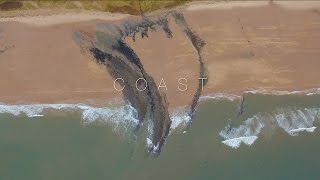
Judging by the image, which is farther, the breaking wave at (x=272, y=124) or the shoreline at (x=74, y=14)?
the breaking wave at (x=272, y=124)

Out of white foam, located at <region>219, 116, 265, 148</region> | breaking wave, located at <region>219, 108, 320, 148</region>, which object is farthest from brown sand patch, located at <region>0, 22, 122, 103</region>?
breaking wave, located at <region>219, 108, 320, 148</region>

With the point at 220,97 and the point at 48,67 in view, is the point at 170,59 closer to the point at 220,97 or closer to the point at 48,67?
the point at 220,97

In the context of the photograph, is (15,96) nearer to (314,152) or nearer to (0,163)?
(0,163)

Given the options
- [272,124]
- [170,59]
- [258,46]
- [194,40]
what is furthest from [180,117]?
[258,46]

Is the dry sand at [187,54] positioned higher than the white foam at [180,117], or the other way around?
the dry sand at [187,54]

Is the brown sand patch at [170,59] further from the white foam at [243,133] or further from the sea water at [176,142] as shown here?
the white foam at [243,133]

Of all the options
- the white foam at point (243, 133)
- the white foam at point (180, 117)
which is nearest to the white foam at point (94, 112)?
the white foam at point (180, 117)
